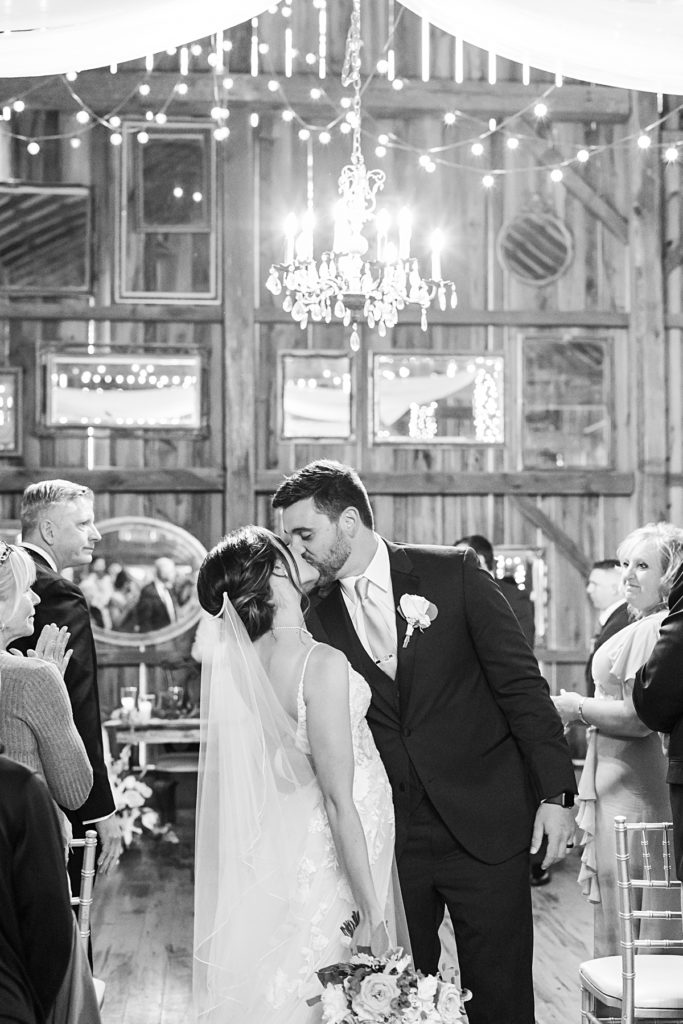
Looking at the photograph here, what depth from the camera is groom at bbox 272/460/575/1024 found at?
2.76m

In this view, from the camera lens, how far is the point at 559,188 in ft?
28.4

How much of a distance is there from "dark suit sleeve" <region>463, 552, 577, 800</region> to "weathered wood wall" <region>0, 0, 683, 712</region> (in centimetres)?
536

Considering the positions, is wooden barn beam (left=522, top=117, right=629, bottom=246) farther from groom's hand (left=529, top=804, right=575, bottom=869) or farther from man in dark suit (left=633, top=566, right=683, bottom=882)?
groom's hand (left=529, top=804, right=575, bottom=869)

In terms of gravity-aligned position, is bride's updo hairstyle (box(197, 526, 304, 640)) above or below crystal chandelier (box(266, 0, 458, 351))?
below

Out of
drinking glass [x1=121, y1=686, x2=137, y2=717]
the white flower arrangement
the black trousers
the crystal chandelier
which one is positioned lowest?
the white flower arrangement

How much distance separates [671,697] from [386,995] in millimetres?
1034

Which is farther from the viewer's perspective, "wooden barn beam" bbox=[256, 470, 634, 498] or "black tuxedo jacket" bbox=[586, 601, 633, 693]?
"wooden barn beam" bbox=[256, 470, 634, 498]

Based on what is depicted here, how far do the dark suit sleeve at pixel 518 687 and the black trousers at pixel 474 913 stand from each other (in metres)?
0.23

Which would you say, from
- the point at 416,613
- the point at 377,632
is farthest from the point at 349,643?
the point at 416,613

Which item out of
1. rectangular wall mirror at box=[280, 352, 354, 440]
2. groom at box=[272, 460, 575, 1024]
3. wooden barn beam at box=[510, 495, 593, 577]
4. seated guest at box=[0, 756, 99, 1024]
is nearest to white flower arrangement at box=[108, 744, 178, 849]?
rectangular wall mirror at box=[280, 352, 354, 440]

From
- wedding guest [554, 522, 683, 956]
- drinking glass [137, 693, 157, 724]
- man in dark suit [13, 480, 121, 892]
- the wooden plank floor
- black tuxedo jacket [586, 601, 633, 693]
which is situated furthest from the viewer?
drinking glass [137, 693, 157, 724]

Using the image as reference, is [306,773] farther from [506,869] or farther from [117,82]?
[117,82]

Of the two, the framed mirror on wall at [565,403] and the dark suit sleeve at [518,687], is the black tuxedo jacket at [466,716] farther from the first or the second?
the framed mirror on wall at [565,403]

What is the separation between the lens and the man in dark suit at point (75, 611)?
363 cm
